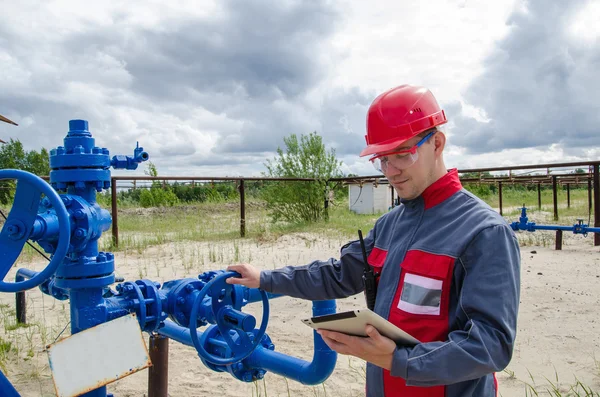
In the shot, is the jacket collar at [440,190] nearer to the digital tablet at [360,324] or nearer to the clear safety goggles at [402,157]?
the clear safety goggles at [402,157]

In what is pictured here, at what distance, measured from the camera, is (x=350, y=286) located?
5.24ft

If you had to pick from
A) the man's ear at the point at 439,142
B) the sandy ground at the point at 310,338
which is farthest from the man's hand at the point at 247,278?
the sandy ground at the point at 310,338

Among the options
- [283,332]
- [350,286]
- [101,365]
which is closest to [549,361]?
[283,332]

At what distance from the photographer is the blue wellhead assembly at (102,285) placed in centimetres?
144

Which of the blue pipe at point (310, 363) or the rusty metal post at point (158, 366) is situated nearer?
the blue pipe at point (310, 363)

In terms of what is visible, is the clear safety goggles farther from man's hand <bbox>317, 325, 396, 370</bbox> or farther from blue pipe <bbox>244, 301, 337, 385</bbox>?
blue pipe <bbox>244, 301, 337, 385</bbox>

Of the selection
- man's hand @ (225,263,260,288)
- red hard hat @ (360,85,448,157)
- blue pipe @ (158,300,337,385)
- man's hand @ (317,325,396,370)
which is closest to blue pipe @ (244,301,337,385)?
blue pipe @ (158,300,337,385)

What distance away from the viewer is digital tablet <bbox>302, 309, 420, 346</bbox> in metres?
1.03

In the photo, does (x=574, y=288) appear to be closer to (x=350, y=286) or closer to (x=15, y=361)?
(x=350, y=286)

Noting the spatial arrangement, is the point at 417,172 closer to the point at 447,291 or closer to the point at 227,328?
the point at 447,291

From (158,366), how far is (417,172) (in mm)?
1595

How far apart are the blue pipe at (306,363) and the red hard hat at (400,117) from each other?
84 centimetres

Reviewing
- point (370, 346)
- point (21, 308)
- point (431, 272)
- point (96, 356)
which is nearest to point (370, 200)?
point (21, 308)

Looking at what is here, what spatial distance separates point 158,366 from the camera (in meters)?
2.26
